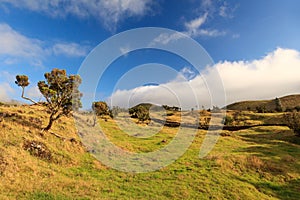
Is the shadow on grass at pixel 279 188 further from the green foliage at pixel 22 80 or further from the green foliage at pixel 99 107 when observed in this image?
the green foliage at pixel 99 107

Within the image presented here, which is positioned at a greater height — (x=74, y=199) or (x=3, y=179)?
(x=3, y=179)

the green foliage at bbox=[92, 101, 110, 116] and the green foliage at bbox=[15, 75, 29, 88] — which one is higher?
the green foliage at bbox=[15, 75, 29, 88]

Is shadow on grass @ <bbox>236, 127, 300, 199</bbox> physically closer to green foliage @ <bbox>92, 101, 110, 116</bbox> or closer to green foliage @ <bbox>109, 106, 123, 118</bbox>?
green foliage @ <bbox>92, 101, 110, 116</bbox>

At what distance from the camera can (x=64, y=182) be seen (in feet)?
68.8

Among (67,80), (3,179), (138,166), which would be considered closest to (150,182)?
(138,166)

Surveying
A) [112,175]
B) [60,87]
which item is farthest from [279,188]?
[60,87]

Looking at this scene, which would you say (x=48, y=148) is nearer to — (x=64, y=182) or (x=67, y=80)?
(x=64, y=182)

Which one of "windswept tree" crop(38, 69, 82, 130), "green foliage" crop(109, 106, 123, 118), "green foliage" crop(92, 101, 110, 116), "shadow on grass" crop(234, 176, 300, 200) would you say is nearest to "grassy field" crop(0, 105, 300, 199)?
"shadow on grass" crop(234, 176, 300, 200)

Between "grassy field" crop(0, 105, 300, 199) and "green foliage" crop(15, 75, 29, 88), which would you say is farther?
"green foliage" crop(15, 75, 29, 88)

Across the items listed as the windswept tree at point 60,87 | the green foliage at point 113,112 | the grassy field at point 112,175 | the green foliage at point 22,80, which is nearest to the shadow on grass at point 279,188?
the grassy field at point 112,175

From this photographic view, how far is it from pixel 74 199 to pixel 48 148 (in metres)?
11.3

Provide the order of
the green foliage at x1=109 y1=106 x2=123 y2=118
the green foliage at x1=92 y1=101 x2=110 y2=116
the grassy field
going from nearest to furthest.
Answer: the grassy field
the green foliage at x1=92 y1=101 x2=110 y2=116
the green foliage at x1=109 y1=106 x2=123 y2=118

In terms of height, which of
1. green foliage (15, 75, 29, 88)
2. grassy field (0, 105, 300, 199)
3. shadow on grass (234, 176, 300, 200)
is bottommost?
shadow on grass (234, 176, 300, 200)

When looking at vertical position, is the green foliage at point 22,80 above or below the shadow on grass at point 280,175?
above
